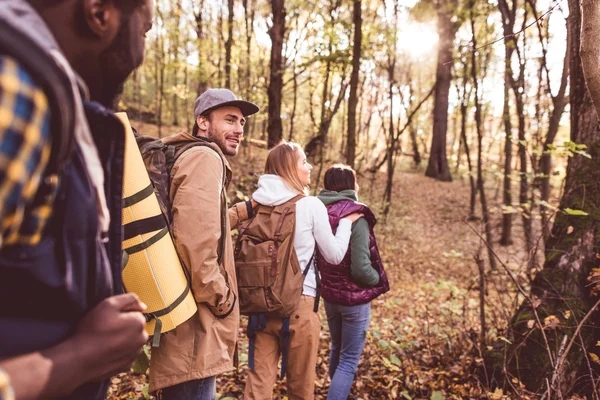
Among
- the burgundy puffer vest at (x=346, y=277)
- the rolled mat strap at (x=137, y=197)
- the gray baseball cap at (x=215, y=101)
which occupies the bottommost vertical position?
the burgundy puffer vest at (x=346, y=277)

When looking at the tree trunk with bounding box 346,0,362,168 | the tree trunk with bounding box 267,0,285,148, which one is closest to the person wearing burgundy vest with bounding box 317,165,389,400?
the tree trunk with bounding box 346,0,362,168

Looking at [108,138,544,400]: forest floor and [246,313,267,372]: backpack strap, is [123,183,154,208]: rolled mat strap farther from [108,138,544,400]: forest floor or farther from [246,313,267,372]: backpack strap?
[108,138,544,400]: forest floor

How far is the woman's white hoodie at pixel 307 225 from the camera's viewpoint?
2855 mm

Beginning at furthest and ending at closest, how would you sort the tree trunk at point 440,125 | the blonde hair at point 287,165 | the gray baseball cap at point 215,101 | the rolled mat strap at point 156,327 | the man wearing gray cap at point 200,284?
the tree trunk at point 440,125, the blonde hair at point 287,165, the gray baseball cap at point 215,101, the man wearing gray cap at point 200,284, the rolled mat strap at point 156,327

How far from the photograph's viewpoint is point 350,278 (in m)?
3.35

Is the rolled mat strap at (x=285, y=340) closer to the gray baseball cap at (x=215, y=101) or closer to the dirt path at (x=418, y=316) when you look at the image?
the dirt path at (x=418, y=316)

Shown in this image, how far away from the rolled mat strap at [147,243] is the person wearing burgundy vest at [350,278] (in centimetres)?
178

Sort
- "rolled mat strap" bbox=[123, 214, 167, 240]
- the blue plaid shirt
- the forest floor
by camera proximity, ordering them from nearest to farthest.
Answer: the blue plaid shirt, "rolled mat strap" bbox=[123, 214, 167, 240], the forest floor

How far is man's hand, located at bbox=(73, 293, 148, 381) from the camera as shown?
79 cm

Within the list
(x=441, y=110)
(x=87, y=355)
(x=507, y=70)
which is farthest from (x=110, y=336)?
(x=441, y=110)

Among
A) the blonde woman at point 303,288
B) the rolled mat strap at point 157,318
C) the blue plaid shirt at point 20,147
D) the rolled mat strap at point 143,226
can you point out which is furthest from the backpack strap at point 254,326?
the blue plaid shirt at point 20,147

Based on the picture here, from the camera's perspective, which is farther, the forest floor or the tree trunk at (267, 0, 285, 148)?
the tree trunk at (267, 0, 285, 148)

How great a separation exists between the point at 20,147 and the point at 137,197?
1.10m

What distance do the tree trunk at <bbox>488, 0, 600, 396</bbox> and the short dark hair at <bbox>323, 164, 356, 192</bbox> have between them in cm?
192
